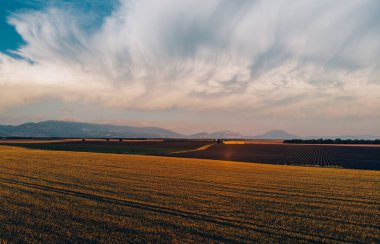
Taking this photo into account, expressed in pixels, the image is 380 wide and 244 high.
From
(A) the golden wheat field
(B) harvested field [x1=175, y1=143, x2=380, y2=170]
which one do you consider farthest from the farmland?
(A) the golden wheat field

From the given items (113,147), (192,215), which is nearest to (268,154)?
(113,147)

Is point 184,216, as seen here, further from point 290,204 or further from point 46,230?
point 290,204

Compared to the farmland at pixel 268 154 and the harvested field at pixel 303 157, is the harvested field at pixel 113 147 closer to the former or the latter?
the farmland at pixel 268 154

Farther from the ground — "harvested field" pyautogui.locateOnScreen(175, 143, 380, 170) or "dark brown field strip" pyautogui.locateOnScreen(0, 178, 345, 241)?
"dark brown field strip" pyautogui.locateOnScreen(0, 178, 345, 241)

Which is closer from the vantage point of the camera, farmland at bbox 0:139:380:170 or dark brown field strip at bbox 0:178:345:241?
dark brown field strip at bbox 0:178:345:241

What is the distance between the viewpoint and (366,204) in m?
12.5

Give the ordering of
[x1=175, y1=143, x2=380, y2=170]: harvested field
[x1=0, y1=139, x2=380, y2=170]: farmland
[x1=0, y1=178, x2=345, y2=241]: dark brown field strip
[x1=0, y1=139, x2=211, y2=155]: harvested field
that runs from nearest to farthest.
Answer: [x1=0, y1=178, x2=345, y2=241]: dark brown field strip
[x1=175, y1=143, x2=380, y2=170]: harvested field
[x1=0, y1=139, x2=380, y2=170]: farmland
[x1=0, y1=139, x2=211, y2=155]: harvested field

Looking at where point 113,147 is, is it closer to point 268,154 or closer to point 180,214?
point 268,154

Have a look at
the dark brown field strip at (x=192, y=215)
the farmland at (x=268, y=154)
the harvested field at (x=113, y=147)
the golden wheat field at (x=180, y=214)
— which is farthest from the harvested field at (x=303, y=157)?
the dark brown field strip at (x=192, y=215)

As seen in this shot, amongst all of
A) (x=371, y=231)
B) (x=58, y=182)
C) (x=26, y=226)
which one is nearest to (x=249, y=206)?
(x=371, y=231)

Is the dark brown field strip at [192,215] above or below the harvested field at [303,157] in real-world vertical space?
above

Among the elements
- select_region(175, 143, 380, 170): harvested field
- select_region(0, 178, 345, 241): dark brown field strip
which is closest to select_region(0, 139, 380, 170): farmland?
select_region(175, 143, 380, 170): harvested field

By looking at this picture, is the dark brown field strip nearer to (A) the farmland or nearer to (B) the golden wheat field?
(B) the golden wheat field

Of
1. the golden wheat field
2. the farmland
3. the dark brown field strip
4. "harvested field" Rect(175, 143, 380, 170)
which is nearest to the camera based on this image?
the golden wheat field
